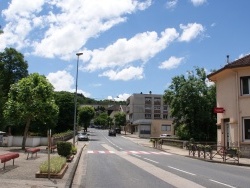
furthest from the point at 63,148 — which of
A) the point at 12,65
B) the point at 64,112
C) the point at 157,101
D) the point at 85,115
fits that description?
the point at 157,101

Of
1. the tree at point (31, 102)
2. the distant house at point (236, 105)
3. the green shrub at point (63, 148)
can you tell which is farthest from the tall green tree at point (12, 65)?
the green shrub at point (63, 148)

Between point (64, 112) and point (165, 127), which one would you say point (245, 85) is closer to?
point (64, 112)

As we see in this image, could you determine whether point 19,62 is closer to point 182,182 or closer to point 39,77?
point 39,77

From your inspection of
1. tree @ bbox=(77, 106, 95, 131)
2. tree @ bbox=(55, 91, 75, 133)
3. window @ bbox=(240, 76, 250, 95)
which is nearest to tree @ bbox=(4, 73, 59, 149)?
window @ bbox=(240, 76, 250, 95)

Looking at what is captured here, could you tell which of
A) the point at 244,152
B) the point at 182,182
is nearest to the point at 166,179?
the point at 182,182

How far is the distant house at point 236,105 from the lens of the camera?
30.8 meters

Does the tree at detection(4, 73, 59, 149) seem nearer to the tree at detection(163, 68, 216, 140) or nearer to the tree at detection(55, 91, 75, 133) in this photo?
the tree at detection(163, 68, 216, 140)

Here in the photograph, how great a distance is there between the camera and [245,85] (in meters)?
31.4

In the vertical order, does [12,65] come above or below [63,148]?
above

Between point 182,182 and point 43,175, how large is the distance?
5231 millimetres

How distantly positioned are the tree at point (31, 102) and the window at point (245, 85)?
661 inches

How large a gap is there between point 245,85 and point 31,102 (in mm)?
18501

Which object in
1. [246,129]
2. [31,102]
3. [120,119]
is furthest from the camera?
[120,119]

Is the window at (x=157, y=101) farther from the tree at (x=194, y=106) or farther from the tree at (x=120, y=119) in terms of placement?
the tree at (x=194, y=106)
